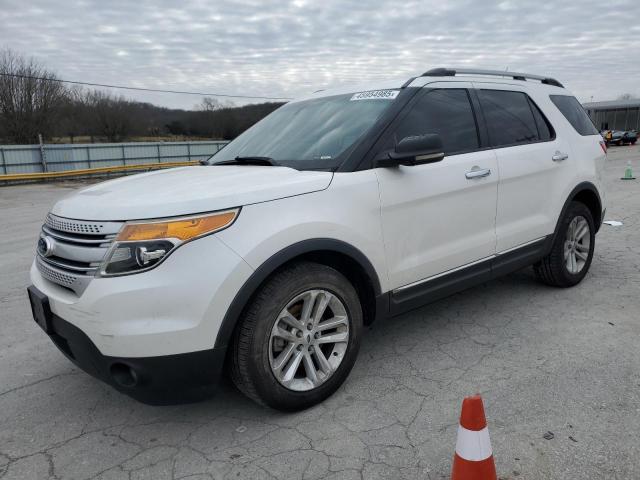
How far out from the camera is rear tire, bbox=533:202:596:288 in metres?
4.53

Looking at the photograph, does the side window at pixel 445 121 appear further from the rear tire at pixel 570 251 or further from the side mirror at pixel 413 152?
the rear tire at pixel 570 251

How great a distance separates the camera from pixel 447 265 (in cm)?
349

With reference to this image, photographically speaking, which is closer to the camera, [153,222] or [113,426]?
[153,222]

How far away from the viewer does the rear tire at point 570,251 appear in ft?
14.9

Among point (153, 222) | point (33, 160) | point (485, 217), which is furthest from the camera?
point (33, 160)

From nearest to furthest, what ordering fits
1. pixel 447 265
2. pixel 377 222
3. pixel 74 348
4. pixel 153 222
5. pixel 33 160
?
pixel 153 222
pixel 74 348
pixel 377 222
pixel 447 265
pixel 33 160

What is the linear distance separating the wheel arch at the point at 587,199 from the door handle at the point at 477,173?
1.17 meters

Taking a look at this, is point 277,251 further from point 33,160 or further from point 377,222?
point 33,160

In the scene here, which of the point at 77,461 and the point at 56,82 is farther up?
the point at 56,82

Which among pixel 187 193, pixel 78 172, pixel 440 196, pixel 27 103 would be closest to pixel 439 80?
pixel 440 196

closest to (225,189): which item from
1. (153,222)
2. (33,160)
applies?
(153,222)

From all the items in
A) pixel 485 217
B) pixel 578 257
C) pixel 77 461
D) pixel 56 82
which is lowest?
pixel 77 461

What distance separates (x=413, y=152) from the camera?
2990mm

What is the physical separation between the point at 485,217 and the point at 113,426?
9.04ft
